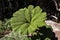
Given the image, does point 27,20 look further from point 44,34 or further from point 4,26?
point 4,26

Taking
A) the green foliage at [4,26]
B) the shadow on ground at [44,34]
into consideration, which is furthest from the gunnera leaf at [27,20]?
the green foliage at [4,26]

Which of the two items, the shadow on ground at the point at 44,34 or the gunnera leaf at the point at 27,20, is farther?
the shadow on ground at the point at 44,34

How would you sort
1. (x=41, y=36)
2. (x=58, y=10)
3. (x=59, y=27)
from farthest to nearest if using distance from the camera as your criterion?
(x=58, y=10) → (x=59, y=27) → (x=41, y=36)

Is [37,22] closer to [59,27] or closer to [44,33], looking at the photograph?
[44,33]

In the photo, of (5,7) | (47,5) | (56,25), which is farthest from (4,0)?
(56,25)

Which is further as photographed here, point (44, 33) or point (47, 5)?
point (47, 5)

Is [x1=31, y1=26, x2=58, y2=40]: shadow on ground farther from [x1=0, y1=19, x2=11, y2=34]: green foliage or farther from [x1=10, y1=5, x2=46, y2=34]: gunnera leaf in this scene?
[x1=0, y1=19, x2=11, y2=34]: green foliage

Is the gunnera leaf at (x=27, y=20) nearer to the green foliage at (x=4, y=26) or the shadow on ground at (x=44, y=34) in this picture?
the shadow on ground at (x=44, y=34)

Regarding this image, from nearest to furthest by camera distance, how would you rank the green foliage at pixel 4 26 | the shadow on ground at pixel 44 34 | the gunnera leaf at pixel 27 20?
the gunnera leaf at pixel 27 20, the shadow on ground at pixel 44 34, the green foliage at pixel 4 26
